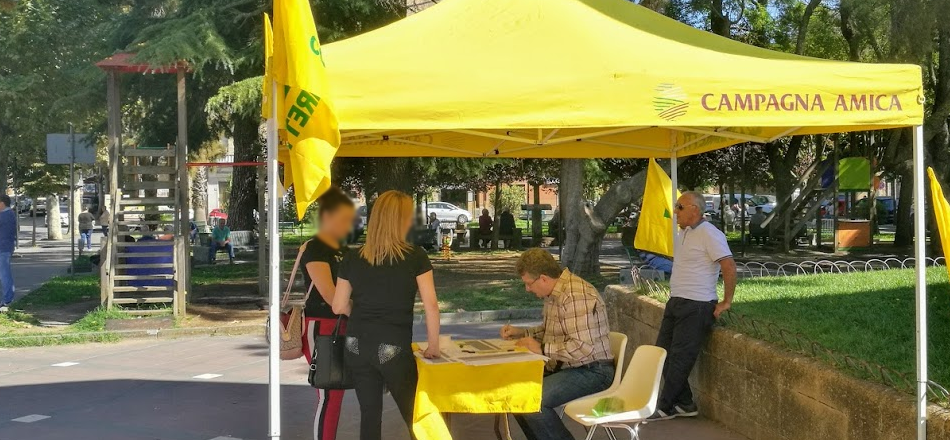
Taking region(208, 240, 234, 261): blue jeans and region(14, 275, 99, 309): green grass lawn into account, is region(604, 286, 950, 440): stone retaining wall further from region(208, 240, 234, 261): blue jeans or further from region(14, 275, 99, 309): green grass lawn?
region(208, 240, 234, 261): blue jeans

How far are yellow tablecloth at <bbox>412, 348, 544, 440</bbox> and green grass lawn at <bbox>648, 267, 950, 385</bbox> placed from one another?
6.17 ft

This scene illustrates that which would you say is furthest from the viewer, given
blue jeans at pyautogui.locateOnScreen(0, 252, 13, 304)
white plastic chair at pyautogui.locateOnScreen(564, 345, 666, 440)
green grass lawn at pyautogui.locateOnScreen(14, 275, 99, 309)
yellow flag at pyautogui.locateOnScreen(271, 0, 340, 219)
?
green grass lawn at pyautogui.locateOnScreen(14, 275, 99, 309)

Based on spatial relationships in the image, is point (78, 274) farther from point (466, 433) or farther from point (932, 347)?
point (932, 347)

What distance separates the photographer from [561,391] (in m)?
5.40

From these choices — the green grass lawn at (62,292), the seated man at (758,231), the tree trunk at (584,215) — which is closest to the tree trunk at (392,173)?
the tree trunk at (584,215)

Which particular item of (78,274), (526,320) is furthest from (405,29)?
(78,274)

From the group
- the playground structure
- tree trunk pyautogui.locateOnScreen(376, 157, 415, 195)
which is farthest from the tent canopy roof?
tree trunk pyautogui.locateOnScreen(376, 157, 415, 195)

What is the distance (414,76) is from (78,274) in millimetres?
19002

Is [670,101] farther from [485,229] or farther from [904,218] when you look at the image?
[904,218]

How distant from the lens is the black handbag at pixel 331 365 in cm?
534

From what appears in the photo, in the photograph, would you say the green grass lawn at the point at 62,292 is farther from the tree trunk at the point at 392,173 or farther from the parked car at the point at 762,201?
the parked car at the point at 762,201

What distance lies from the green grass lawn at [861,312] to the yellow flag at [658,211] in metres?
0.81

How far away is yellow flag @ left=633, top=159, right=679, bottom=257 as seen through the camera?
796cm

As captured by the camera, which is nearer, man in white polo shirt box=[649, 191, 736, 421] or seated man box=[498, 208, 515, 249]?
man in white polo shirt box=[649, 191, 736, 421]
